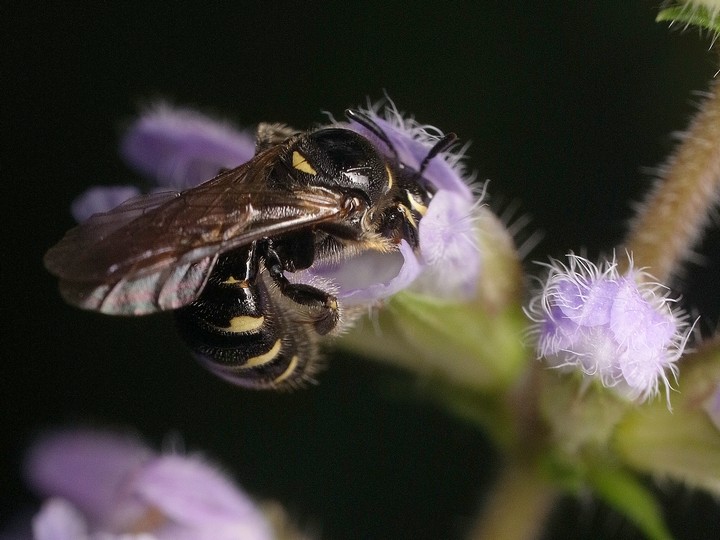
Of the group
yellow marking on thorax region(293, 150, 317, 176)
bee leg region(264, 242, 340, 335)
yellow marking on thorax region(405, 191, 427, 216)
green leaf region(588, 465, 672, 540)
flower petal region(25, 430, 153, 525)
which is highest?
yellow marking on thorax region(293, 150, 317, 176)

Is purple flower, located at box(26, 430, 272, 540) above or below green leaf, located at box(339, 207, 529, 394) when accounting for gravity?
below

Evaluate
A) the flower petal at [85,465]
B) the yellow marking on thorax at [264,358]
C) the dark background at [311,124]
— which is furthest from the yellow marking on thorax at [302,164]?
the dark background at [311,124]

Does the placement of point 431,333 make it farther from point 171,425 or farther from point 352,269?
point 171,425

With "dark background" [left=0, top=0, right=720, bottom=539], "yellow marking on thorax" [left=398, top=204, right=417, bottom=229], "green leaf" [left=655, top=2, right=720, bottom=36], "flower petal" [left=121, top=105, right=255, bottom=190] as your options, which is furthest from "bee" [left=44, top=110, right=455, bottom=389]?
"dark background" [left=0, top=0, right=720, bottom=539]

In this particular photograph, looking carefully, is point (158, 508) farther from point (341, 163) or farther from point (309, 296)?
point (341, 163)

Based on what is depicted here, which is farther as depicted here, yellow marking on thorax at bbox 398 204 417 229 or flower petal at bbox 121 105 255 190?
flower petal at bbox 121 105 255 190

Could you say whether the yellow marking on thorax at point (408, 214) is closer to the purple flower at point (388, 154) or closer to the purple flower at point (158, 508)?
the purple flower at point (388, 154)

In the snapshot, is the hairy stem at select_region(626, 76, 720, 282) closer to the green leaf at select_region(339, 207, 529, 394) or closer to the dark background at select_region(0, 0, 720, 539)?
the green leaf at select_region(339, 207, 529, 394)
